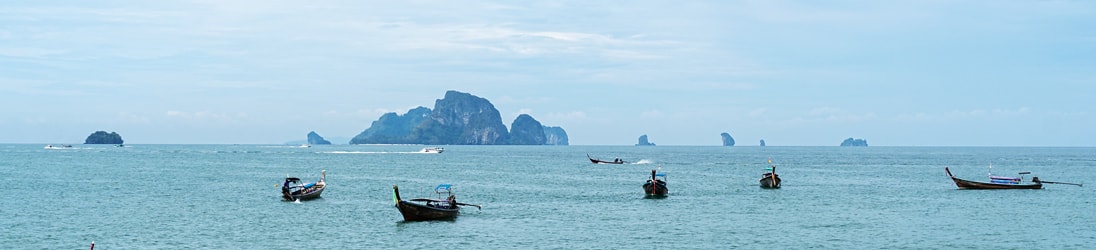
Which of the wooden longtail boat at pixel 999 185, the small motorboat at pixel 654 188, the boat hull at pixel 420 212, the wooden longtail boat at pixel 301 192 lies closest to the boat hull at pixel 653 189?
the small motorboat at pixel 654 188

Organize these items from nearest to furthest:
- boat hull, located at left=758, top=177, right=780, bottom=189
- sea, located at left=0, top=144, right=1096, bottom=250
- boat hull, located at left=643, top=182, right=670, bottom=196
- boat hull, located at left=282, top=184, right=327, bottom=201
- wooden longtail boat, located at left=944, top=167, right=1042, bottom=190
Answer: sea, located at left=0, top=144, right=1096, bottom=250 < boat hull, located at left=282, top=184, right=327, bottom=201 < boat hull, located at left=643, top=182, right=670, bottom=196 < wooden longtail boat, located at left=944, top=167, right=1042, bottom=190 < boat hull, located at left=758, top=177, right=780, bottom=189

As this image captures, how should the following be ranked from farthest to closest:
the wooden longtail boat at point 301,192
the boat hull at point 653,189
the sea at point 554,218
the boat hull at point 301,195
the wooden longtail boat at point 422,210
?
1. the boat hull at point 653,189
2. the wooden longtail boat at point 301,192
3. the boat hull at point 301,195
4. the wooden longtail boat at point 422,210
5. the sea at point 554,218

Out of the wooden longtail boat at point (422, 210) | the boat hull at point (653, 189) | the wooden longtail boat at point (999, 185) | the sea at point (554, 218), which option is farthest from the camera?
the wooden longtail boat at point (999, 185)

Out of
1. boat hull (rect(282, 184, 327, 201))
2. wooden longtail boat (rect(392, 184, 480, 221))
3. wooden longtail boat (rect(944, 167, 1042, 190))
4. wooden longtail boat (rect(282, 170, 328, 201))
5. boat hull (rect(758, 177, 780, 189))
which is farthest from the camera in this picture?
boat hull (rect(758, 177, 780, 189))

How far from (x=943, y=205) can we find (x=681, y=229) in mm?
29830

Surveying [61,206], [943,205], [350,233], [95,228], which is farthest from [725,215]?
[61,206]

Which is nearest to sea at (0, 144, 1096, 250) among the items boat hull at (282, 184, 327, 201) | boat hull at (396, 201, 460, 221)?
boat hull at (396, 201, 460, 221)

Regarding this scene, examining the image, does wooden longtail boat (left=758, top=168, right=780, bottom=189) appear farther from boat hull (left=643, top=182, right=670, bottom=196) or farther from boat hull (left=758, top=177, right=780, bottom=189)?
boat hull (left=643, top=182, right=670, bottom=196)

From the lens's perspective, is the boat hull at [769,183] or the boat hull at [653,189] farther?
the boat hull at [769,183]

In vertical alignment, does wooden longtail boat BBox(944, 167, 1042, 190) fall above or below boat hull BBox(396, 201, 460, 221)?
above

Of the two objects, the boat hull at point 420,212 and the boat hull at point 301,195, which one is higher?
the boat hull at point 301,195

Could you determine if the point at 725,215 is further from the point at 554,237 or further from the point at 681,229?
the point at 554,237

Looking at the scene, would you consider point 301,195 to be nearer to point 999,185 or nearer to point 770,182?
point 770,182

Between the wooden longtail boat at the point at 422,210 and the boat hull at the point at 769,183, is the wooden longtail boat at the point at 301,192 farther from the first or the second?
the boat hull at the point at 769,183
